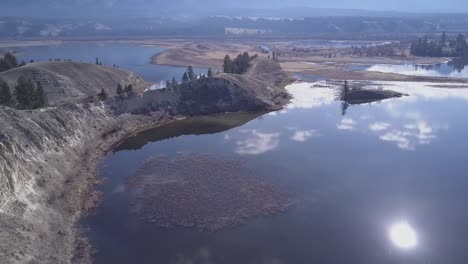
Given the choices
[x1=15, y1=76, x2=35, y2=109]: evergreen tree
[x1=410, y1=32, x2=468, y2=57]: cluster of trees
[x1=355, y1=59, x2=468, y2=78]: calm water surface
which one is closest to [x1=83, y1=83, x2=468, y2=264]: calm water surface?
[x1=15, y1=76, x2=35, y2=109]: evergreen tree

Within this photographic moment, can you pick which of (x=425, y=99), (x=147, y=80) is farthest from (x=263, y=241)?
(x=147, y=80)

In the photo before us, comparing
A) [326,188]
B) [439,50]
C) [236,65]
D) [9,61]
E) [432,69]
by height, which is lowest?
[326,188]

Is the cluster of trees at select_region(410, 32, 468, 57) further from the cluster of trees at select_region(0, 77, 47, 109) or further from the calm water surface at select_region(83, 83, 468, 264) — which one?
the cluster of trees at select_region(0, 77, 47, 109)

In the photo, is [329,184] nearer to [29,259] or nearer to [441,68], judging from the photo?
[29,259]

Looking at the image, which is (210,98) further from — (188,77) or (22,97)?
(22,97)

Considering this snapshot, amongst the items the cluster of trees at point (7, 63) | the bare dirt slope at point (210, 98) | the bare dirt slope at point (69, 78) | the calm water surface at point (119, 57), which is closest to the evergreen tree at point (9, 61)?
the cluster of trees at point (7, 63)

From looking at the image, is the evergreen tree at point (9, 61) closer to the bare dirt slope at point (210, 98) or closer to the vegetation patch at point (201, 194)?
the bare dirt slope at point (210, 98)

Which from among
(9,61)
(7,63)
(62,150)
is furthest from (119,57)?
(62,150)
